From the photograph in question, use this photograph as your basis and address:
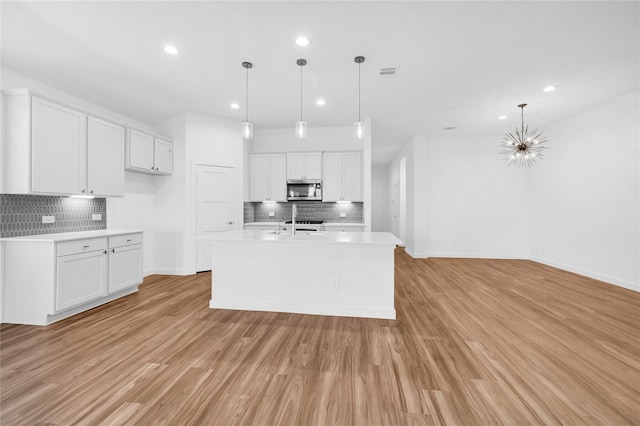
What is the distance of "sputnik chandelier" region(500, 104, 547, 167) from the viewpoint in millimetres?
5145

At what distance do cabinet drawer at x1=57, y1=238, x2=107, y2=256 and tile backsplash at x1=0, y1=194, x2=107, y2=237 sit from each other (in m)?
0.72

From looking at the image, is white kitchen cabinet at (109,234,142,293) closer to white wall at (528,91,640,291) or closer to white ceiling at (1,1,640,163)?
white ceiling at (1,1,640,163)

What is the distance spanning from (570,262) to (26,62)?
9.19 m

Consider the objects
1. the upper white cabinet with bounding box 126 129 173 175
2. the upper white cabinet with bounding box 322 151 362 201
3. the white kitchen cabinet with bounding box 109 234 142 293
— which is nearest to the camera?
the white kitchen cabinet with bounding box 109 234 142 293

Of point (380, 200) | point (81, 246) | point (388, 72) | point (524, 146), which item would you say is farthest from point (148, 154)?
point (380, 200)

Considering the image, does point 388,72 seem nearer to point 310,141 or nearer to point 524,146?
point 310,141

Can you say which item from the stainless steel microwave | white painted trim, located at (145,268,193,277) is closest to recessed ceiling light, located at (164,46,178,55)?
the stainless steel microwave

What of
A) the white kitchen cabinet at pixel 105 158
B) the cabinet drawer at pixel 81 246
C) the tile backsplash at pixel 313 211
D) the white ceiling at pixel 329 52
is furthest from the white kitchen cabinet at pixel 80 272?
the tile backsplash at pixel 313 211

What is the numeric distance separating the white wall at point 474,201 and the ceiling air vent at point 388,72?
3.93 m

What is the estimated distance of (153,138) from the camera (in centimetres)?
475

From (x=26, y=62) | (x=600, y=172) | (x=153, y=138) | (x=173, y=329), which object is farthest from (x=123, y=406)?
(x=600, y=172)

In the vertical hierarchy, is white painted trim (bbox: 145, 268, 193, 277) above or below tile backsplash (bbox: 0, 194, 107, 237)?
below

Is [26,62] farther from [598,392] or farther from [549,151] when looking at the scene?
[549,151]

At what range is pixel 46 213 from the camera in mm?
3551
